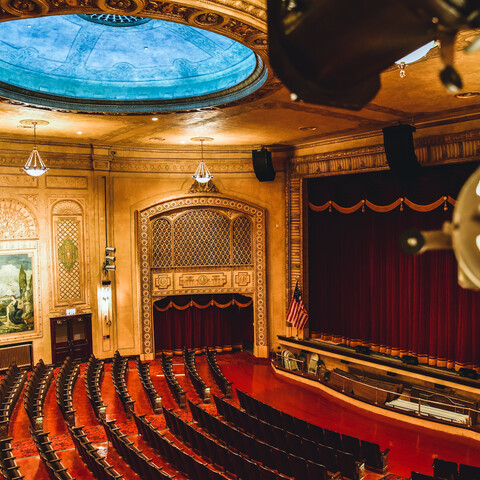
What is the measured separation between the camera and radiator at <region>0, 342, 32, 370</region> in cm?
1081

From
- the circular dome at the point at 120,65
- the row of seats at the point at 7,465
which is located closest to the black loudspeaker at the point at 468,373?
the circular dome at the point at 120,65

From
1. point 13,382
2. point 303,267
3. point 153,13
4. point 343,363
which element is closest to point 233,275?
point 303,267

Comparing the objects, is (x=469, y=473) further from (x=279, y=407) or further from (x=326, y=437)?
(x=279, y=407)

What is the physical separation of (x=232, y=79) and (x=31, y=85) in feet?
10.7

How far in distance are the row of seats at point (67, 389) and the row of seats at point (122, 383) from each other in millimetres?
758

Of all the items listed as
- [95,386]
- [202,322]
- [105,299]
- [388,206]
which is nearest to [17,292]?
[105,299]

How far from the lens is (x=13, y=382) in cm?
947

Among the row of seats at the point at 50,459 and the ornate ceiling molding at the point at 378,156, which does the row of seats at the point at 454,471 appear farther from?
the ornate ceiling molding at the point at 378,156

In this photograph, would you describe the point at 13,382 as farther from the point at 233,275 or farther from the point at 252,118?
the point at 252,118

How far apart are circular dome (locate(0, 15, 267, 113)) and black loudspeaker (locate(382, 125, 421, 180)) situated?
121 inches

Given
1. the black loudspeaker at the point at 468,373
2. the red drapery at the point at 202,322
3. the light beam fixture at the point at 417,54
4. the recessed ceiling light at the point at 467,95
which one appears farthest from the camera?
the red drapery at the point at 202,322

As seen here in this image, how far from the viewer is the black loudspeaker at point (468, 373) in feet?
29.9

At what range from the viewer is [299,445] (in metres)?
6.92

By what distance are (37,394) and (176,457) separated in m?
3.49
